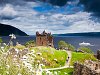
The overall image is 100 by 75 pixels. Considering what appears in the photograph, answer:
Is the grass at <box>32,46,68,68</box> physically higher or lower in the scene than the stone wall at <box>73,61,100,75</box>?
lower

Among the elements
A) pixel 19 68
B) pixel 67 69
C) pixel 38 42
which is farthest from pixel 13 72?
pixel 38 42

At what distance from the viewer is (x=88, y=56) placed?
8606cm

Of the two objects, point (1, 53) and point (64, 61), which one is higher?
point (1, 53)

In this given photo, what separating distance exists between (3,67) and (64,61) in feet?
221

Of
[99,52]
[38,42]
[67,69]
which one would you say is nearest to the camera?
[67,69]

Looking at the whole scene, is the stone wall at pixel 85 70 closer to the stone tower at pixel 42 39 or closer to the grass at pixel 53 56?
the grass at pixel 53 56

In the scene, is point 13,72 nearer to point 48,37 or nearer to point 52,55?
point 52,55

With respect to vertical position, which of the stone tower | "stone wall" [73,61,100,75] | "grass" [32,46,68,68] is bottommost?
"grass" [32,46,68,68]

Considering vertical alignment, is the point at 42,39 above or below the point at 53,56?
above

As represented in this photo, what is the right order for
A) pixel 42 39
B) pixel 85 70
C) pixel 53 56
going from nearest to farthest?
pixel 85 70, pixel 53 56, pixel 42 39

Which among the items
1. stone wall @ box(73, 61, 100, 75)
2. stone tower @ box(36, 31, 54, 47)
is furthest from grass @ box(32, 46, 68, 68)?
stone wall @ box(73, 61, 100, 75)

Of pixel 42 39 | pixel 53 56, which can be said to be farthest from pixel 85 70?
pixel 42 39

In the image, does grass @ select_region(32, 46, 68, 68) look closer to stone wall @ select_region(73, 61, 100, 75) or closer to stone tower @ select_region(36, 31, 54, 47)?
stone tower @ select_region(36, 31, 54, 47)

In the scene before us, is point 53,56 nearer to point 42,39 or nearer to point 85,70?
point 42,39
